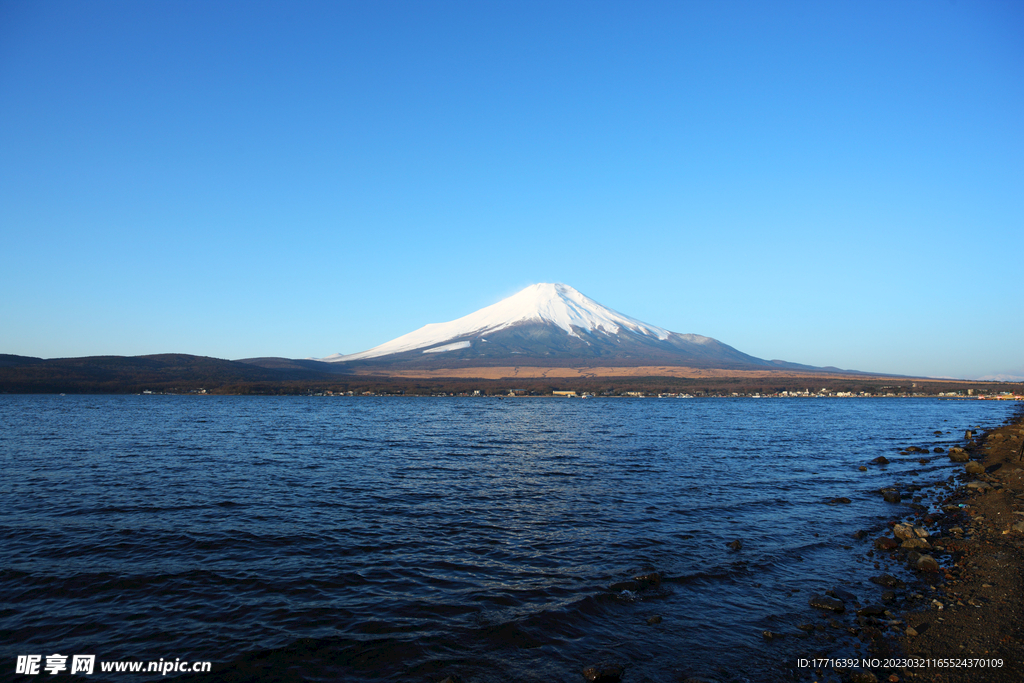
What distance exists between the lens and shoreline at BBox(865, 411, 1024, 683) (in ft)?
31.7

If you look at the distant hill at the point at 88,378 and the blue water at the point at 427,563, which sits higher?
the distant hill at the point at 88,378

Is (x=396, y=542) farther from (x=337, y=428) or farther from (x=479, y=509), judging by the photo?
(x=337, y=428)

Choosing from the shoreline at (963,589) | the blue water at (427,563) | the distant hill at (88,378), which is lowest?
the blue water at (427,563)

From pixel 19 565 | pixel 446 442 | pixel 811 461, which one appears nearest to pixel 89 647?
pixel 19 565

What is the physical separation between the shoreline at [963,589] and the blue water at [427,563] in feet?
4.43

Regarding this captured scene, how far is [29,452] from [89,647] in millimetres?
37106

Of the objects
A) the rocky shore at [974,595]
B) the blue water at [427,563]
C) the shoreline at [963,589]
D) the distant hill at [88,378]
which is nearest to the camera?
the shoreline at [963,589]

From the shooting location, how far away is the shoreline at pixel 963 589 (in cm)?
965

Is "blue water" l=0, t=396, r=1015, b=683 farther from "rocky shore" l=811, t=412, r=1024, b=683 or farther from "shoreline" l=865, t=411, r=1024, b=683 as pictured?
"shoreline" l=865, t=411, r=1024, b=683

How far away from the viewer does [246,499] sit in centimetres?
2322

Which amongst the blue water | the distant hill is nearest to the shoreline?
the blue water

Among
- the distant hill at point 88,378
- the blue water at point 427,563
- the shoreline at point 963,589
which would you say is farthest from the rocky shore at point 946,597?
the distant hill at point 88,378

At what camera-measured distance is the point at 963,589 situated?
513 inches

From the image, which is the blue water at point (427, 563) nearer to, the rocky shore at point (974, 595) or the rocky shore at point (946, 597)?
the rocky shore at point (946, 597)
